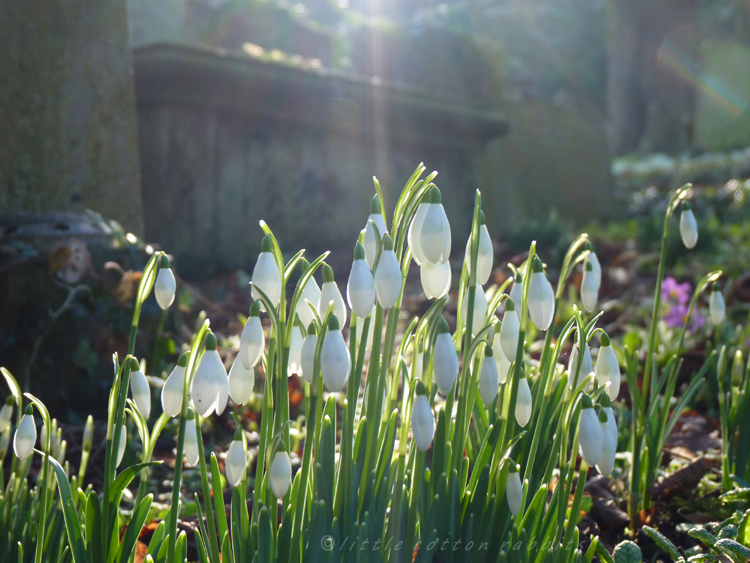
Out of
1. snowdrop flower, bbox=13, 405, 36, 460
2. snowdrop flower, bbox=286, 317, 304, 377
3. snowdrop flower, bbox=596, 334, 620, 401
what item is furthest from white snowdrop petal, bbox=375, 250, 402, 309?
snowdrop flower, bbox=13, 405, 36, 460

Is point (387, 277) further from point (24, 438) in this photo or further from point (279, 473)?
point (24, 438)

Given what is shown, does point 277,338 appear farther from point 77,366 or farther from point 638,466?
point 77,366

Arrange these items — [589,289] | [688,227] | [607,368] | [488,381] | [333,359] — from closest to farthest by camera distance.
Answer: [333,359]
[488,381]
[607,368]
[589,289]
[688,227]

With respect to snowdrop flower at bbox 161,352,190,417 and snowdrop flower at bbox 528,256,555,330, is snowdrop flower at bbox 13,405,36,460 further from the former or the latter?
snowdrop flower at bbox 528,256,555,330

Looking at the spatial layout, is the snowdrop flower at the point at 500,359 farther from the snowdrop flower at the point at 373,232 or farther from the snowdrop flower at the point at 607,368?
the snowdrop flower at the point at 373,232

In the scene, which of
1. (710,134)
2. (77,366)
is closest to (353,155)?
(77,366)

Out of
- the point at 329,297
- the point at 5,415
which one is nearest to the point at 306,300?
the point at 329,297

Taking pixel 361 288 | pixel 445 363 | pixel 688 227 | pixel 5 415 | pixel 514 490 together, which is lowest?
pixel 514 490

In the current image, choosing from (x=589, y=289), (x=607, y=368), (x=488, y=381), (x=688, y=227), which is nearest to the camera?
(x=488, y=381)
